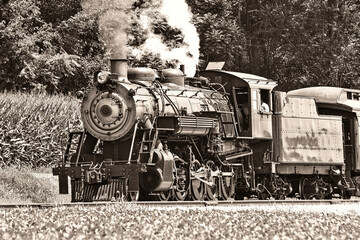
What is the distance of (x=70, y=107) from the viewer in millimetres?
30281

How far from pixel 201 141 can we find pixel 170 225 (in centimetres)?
922

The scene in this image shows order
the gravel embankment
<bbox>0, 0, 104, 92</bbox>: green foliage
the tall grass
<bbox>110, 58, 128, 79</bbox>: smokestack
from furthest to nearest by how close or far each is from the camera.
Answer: <bbox>0, 0, 104, 92</bbox>: green foliage < the tall grass < <bbox>110, 58, 128, 79</bbox>: smokestack < the gravel embankment

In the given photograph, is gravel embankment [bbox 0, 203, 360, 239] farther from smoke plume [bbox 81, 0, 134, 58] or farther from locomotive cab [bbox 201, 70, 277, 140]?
smoke plume [bbox 81, 0, 134, 58]

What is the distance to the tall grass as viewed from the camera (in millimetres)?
27719

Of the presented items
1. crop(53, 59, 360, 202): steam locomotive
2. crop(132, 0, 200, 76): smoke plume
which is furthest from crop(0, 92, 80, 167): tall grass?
crop(53, 59, 360, 202): steam locomotive

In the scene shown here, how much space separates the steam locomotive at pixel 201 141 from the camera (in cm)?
1861

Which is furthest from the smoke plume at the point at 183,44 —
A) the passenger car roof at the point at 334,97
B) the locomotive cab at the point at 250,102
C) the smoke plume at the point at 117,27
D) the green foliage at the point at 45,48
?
the green foliage at the point at 45,48

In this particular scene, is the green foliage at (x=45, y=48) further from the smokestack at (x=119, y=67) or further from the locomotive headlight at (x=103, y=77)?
the locomotive headlight at (x=103, y=77)

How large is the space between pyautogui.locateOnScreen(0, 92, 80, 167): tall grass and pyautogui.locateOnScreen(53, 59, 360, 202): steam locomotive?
7.03 meters

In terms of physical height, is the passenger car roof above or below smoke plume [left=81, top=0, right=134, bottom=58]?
below

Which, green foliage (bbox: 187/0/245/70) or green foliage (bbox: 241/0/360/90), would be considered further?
green foliage (bbox: 241/0/360/90)

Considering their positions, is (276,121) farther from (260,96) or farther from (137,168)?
(137,168)

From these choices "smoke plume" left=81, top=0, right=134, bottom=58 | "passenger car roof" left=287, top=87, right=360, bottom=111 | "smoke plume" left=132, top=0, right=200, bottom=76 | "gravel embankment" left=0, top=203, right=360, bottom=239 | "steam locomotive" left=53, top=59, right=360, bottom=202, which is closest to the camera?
"gravel embankment" left=0, top=203, right=360, bottom=239

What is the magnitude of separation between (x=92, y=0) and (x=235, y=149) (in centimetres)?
1528
